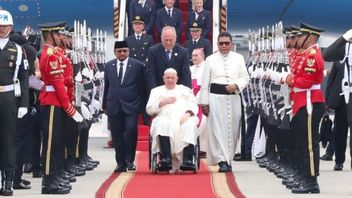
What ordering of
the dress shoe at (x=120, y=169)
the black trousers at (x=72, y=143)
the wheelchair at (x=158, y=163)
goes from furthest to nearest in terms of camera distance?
the dress shoe at (x=120, y=169) → the wheelchair at (x=158, y=163) → the black trousers at (x=72, y=143)

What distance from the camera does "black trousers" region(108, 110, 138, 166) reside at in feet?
49.6

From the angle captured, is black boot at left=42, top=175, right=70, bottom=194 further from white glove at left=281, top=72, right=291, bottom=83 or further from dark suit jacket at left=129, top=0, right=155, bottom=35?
dark suit jacket at left=129, top=0, right=155, bottom=35

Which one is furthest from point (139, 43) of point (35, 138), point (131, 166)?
point (35, 138)

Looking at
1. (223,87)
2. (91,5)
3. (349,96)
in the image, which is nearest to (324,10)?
(91,5)

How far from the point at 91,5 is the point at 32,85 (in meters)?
13.3

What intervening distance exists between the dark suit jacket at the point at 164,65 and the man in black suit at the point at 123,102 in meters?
0.20

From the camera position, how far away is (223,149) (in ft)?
49.1

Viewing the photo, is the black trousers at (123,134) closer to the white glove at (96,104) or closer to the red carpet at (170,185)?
the red carpet at (170,185)

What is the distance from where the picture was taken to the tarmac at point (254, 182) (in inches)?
491

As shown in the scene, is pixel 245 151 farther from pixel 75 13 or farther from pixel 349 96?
pixel 75 13

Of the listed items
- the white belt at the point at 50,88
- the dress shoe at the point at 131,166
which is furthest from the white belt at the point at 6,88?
the dress shoe at the point at 131,166

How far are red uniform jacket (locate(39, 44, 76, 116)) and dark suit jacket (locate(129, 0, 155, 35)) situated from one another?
24.0 feet

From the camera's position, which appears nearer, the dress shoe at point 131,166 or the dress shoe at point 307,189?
the dress shoe at point 307,189

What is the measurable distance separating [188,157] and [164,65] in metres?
1.42
